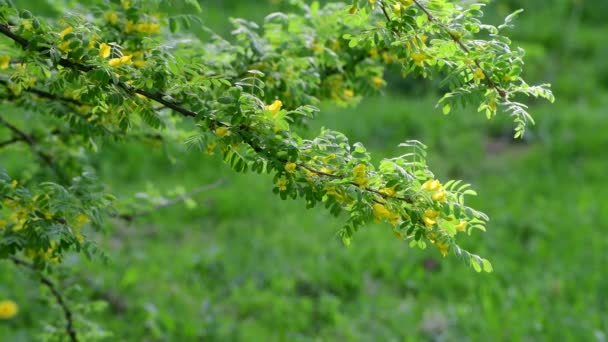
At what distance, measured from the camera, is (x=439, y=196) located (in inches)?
66.5

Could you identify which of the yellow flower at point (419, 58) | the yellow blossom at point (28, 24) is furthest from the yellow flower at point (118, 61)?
the yellow flower at point (419, 58)

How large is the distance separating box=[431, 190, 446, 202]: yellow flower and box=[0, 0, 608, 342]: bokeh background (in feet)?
5.39

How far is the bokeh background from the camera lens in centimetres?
449

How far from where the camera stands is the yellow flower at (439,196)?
1688 mm

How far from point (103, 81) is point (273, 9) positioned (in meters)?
7.42

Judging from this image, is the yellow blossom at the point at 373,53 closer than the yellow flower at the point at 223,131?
No

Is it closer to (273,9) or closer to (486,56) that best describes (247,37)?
(486,56)

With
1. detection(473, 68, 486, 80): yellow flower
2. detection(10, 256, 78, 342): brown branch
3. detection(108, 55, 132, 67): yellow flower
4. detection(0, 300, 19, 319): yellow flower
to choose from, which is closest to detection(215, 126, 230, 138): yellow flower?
detection(108, 55, 132, 67): yellow flower

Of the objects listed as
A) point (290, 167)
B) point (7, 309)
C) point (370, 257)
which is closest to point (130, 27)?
point (290, 167)

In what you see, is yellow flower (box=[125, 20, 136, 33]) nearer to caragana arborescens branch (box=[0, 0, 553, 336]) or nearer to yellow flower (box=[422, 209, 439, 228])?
caragana arborescens branch (box=[0, 0, 553, 336])

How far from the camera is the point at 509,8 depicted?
9.62 meters

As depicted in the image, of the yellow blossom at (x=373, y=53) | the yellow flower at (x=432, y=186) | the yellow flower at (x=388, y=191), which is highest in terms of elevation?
the yellow blossom at (x=373, y=53)

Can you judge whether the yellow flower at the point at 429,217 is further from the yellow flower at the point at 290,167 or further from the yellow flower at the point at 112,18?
the yellow flower at the point at 112,18

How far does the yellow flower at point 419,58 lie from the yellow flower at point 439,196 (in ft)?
1.18
